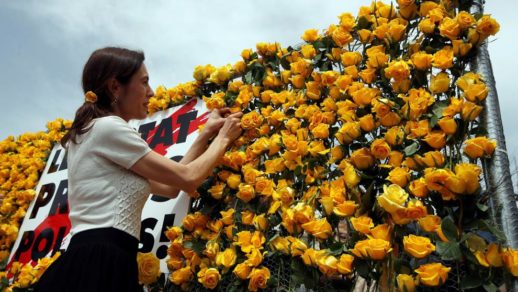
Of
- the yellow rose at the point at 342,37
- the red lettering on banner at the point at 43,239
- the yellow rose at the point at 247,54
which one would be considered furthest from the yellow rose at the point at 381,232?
the red lettering on banner at the point at 43,239

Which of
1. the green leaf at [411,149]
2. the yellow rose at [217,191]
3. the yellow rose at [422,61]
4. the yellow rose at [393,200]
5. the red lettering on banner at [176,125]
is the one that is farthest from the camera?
the red lettering on banner at [176,125]

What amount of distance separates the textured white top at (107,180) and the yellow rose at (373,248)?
736mm

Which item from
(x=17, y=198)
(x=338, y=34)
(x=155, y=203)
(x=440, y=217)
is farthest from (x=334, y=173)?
(x=17, y=198)

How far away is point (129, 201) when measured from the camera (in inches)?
56.4

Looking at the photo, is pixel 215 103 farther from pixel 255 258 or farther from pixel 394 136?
pixel 394 136

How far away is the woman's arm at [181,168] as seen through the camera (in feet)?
4.71

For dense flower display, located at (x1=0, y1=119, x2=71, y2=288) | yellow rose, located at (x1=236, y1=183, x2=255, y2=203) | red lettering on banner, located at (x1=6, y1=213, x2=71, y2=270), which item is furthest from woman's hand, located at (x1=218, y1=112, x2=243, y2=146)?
dense flower display, located at (x1=0, y1=119, x2=71, y2=288)

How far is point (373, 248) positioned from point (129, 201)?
785 mm

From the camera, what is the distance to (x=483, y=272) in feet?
3.37

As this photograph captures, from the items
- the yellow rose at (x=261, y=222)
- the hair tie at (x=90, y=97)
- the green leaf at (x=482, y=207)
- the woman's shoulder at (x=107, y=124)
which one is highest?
the hair tie at (x=90, y=97)

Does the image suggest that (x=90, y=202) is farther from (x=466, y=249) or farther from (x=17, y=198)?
(x=17, y=198)

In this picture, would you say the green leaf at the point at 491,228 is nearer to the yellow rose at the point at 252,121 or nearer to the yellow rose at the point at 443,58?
the yellow rose at the point at 443,58

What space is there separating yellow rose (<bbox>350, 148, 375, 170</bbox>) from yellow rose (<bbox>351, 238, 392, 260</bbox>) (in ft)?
0.83

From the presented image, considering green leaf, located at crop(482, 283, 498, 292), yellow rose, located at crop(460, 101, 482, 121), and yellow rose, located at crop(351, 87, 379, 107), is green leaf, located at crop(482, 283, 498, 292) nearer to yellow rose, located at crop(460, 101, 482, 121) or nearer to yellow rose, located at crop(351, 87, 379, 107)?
yellow rose, located at crop(460, 101, 482, 121)
